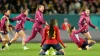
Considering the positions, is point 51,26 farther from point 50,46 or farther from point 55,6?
point 55,6

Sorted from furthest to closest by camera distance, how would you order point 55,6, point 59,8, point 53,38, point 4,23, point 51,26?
point 55,6 < point 59,8 < point 4,23 < point 53,38 < point 51,26

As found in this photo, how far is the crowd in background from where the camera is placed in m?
32.4

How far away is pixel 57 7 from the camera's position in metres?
32.6

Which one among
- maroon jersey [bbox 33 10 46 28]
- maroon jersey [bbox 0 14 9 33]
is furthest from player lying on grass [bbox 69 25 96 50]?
maroon jersey [bbox 0 14 9 33]

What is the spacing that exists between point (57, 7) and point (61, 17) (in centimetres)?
A: 130

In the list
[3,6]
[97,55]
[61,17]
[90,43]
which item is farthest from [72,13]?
[97,55]

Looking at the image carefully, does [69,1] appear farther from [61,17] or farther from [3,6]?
[3,6]

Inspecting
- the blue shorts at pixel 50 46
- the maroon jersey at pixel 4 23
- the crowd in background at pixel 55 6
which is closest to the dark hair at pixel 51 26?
the blue shorts at pixel 50 46

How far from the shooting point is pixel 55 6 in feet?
107

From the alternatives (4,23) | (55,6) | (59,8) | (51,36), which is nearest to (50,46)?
(51,36)

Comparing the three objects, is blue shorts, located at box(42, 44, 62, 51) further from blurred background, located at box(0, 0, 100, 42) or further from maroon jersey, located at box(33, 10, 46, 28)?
blurred background, located at box(0, 0, 100, 42)

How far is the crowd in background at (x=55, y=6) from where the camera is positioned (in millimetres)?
32375

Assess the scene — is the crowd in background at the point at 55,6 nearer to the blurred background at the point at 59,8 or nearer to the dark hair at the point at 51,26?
the blurred background at the point at 59,8

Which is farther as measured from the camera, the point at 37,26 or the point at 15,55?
the point at 37,26
